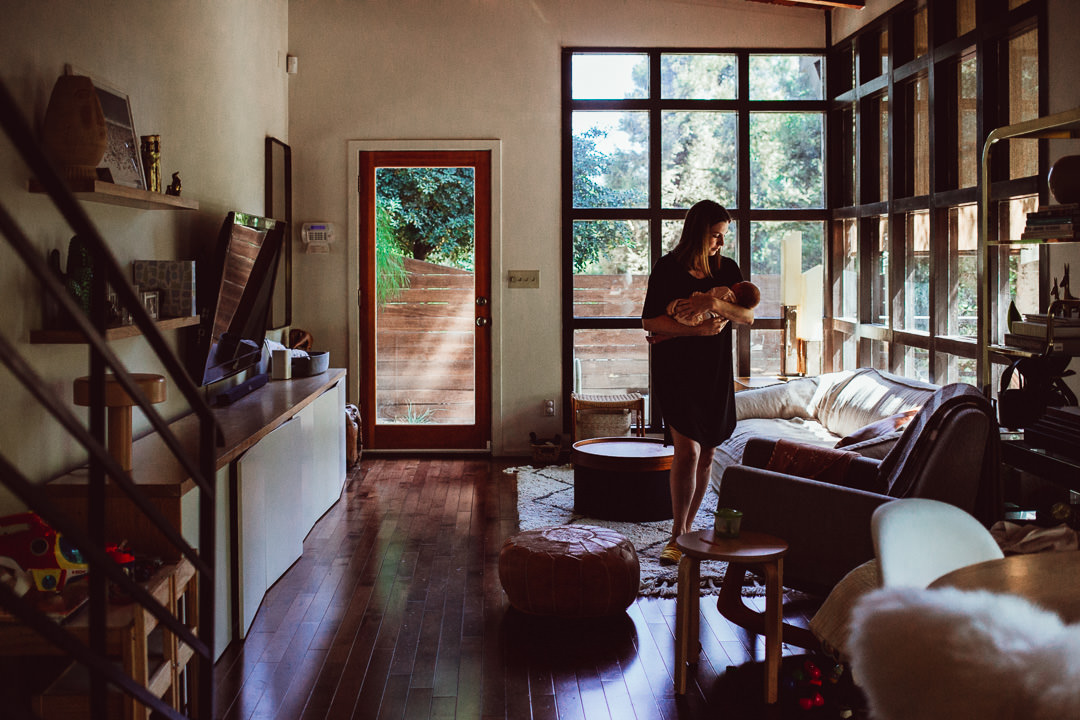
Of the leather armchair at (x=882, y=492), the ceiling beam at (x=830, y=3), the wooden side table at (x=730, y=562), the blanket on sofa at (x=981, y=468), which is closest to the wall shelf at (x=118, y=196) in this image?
the wooden side table at (x=730, y=562)

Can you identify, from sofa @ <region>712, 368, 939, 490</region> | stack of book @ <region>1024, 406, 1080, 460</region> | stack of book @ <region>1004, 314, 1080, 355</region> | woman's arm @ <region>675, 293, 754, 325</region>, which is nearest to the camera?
stack of book @ <region>1024, 406, 1080, 460</region>

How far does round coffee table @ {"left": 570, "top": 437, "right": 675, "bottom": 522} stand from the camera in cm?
513

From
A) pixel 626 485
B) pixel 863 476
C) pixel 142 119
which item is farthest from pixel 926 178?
pixel 142 119

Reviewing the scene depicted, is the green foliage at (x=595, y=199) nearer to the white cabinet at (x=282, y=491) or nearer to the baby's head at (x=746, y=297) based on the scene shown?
the white cabinet at (x=282, y=491)

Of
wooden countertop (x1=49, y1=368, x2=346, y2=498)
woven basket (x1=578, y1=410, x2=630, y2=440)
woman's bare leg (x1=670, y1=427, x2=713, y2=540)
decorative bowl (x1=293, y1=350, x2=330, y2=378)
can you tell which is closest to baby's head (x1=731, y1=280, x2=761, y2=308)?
woman's bare leg (x1=670, y1=427, x2=713, y2=540)

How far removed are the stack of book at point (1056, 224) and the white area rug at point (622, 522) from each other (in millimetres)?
1734

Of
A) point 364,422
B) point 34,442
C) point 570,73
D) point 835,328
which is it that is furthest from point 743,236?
point 34,442

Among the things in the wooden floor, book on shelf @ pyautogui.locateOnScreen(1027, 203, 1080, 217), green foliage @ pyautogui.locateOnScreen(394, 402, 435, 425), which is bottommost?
the wooden floor

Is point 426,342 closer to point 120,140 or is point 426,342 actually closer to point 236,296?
point 236,296

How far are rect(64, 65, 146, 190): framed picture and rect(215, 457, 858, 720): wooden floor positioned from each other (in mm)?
1760

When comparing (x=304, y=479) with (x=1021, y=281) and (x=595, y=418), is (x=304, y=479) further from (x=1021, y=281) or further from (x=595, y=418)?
(x=1021, y=281)

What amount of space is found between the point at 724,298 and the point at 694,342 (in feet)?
0.76

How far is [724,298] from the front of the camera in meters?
4.23

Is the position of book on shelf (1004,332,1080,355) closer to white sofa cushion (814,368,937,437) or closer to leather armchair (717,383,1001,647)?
leather armchair (717,383,1001,647)
